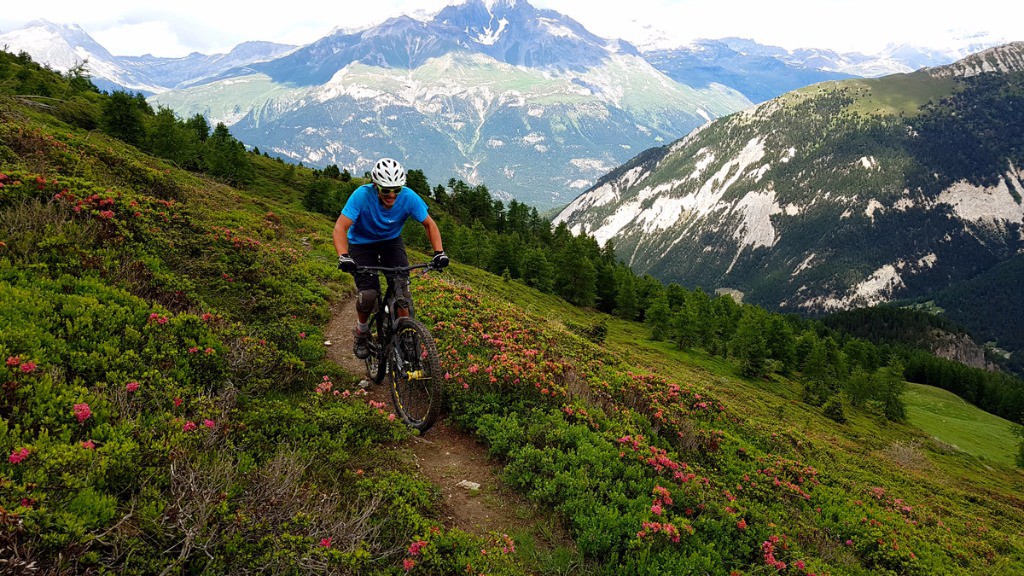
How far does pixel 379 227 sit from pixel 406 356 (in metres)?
2.53

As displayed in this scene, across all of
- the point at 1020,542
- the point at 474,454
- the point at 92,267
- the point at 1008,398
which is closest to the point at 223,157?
the point at 92,267

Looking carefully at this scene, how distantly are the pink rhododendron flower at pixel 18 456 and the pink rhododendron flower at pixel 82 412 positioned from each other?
2.93 ft

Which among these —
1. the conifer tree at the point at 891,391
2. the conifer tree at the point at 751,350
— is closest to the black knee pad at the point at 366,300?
the conifer tree at the point at 751,350

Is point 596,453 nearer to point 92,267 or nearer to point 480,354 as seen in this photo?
point 480,354

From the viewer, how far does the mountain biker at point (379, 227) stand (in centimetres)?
802

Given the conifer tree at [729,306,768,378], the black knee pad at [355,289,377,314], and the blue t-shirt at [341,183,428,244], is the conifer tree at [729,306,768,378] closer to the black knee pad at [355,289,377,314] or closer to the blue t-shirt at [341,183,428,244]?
the black knee pad at [355,289,377,314]

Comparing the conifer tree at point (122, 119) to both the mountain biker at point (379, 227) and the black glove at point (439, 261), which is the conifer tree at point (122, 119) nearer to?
the mountain biker at point (379, 227)

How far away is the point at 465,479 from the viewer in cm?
731

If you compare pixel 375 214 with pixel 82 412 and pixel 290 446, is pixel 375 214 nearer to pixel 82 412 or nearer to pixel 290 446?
pixel 290 446

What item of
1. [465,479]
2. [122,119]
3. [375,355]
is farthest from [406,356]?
[122,119]

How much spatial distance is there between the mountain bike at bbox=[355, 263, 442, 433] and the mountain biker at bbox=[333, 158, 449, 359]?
Result: 0.20m

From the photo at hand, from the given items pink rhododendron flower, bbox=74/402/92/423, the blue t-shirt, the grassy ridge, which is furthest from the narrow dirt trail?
the grassy ridge

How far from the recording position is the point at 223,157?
6494 cm

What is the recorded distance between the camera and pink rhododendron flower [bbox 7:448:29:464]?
3.70 m
